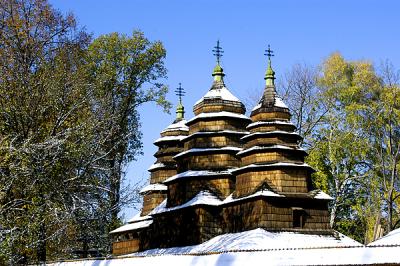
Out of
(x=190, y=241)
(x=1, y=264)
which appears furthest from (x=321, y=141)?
(x=1, y=264)

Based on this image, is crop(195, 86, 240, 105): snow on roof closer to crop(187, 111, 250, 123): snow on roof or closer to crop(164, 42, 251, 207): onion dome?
crop(164, 42, 251, 207): onion dome

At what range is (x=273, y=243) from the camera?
2630 centimetres

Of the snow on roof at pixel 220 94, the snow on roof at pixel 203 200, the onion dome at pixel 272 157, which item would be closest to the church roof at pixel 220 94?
the snow on roof at pixel 220 94

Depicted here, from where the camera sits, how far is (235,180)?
3209 centimetres

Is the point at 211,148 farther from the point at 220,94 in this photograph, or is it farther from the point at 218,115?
the point at 220,94

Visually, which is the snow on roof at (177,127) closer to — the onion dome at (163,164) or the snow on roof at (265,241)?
the onion dome at (163,164)

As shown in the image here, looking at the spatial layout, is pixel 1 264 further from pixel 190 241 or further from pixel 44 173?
pixel 190 241

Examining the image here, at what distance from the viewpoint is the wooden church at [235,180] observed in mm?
29203

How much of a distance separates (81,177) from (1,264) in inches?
206

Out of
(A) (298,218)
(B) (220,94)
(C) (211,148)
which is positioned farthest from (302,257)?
(B) (220,94)

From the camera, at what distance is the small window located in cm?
2923

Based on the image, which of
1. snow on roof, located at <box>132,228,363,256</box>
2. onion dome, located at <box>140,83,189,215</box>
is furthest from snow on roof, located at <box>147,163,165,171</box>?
snow on roof, located at <box>132,228,363,256</box>

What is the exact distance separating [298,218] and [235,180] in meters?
4.10

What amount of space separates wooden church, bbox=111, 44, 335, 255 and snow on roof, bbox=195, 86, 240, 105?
5 centimetres
